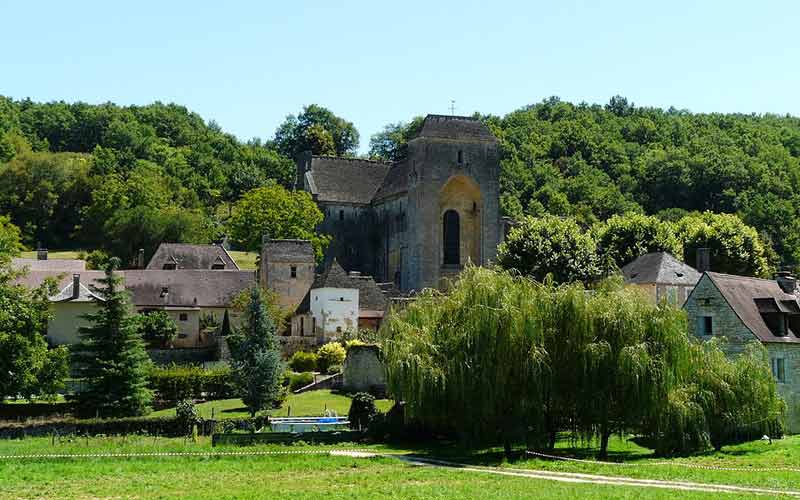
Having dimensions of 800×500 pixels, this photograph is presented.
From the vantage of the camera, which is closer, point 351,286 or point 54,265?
point 351,286

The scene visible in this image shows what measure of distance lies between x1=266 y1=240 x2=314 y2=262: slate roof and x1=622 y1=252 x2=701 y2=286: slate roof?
1888 centimetres

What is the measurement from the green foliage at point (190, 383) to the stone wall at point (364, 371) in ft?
18.0

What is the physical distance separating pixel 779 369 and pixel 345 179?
46.4 metres

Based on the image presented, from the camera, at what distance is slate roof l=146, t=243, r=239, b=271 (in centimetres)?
7388

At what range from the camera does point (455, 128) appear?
74125 mm

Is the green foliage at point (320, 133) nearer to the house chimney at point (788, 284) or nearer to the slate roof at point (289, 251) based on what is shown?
the slate roof at point (289, 251)

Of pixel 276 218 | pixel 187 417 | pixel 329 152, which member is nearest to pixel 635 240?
pixel 276 218

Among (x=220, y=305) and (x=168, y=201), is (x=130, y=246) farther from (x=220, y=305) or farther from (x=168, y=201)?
→ (x=220, y=305)

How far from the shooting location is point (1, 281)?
46.7 metres

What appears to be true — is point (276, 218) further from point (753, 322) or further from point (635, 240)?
point (753, 322)

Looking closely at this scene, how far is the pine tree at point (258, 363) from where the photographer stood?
152 feet

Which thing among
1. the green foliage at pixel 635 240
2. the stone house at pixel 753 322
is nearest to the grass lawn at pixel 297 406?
the stone house at pixel 753 322

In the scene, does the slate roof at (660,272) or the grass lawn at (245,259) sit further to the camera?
the grass lawn at (245,259)

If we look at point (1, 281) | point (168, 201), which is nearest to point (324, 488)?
point (1, 281)
